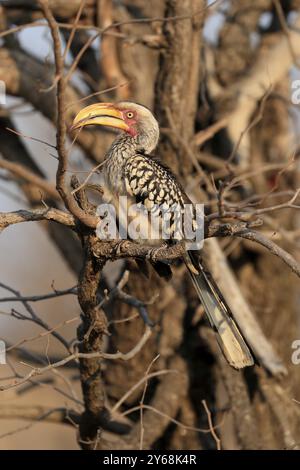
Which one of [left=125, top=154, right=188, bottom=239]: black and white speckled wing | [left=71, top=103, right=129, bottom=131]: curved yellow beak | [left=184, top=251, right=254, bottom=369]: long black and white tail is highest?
[left=71, top=103, right=129, bottom=131]: curved yellow beak

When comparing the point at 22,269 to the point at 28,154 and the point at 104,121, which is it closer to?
the point at 28,154

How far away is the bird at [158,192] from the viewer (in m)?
3.38

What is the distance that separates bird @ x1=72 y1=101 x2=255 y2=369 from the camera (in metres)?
3.38

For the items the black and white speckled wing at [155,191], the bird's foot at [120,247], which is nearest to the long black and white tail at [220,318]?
the black and white speckled wing at [155,191]

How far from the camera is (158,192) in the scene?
11.8ft

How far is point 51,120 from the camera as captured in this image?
5.16m

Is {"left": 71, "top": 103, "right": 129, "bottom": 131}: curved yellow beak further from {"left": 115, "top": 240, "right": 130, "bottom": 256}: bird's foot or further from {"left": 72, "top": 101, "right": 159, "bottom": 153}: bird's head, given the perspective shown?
{"left": 115, "top": 240, "right": 130, "bottom": 256}: bird's foot

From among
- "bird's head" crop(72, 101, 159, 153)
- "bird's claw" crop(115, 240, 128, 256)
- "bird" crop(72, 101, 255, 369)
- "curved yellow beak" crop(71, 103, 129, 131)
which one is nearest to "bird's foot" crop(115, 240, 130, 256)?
"bird's claw" crop(115, 240, 128, 256)

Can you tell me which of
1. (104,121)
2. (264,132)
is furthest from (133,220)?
(264,132)

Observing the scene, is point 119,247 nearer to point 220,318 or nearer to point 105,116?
point 220,318

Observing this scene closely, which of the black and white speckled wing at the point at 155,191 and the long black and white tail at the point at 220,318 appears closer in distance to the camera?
the long black and white tail at the point at 220,318

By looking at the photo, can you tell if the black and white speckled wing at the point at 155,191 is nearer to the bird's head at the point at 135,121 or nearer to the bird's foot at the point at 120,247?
the bird's head at the point at 135,121

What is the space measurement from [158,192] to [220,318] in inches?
24.6
